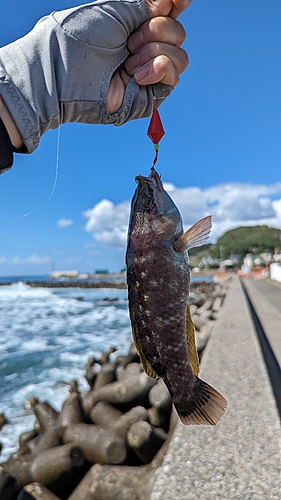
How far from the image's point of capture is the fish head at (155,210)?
1.60m

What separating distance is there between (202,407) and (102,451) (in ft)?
8.08

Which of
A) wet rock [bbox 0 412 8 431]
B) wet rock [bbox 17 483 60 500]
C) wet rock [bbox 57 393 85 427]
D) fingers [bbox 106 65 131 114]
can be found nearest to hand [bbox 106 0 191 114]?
fingers [bbox 106 65 131 114]

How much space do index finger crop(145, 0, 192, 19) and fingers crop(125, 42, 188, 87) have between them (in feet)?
0.46

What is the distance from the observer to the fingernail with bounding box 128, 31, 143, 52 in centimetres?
188

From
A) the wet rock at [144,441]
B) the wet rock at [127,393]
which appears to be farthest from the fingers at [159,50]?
the wet rock at [127,393]

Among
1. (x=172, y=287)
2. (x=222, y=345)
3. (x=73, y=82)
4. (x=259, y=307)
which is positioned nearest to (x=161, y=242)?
(x=172, y=287)

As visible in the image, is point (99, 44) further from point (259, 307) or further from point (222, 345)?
point (259, 307)

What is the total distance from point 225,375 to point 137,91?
12.0 ft

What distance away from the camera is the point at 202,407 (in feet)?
5.00

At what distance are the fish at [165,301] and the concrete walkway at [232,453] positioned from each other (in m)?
1.39

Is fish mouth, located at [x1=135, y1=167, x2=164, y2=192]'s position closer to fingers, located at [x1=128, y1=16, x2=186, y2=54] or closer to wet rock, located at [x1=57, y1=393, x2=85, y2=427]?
fingers, located at [x1=128, y1=16, x2=186, y2=54]

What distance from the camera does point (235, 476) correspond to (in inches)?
107

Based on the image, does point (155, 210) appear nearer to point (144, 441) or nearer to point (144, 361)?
point (144, 361)

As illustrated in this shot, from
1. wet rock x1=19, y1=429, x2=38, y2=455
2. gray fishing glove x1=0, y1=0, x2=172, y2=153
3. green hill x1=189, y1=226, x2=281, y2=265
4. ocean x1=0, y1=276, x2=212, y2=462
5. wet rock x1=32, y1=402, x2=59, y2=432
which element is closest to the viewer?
gray fishing glove x1=0, y1=0, x2=172, y2=153
